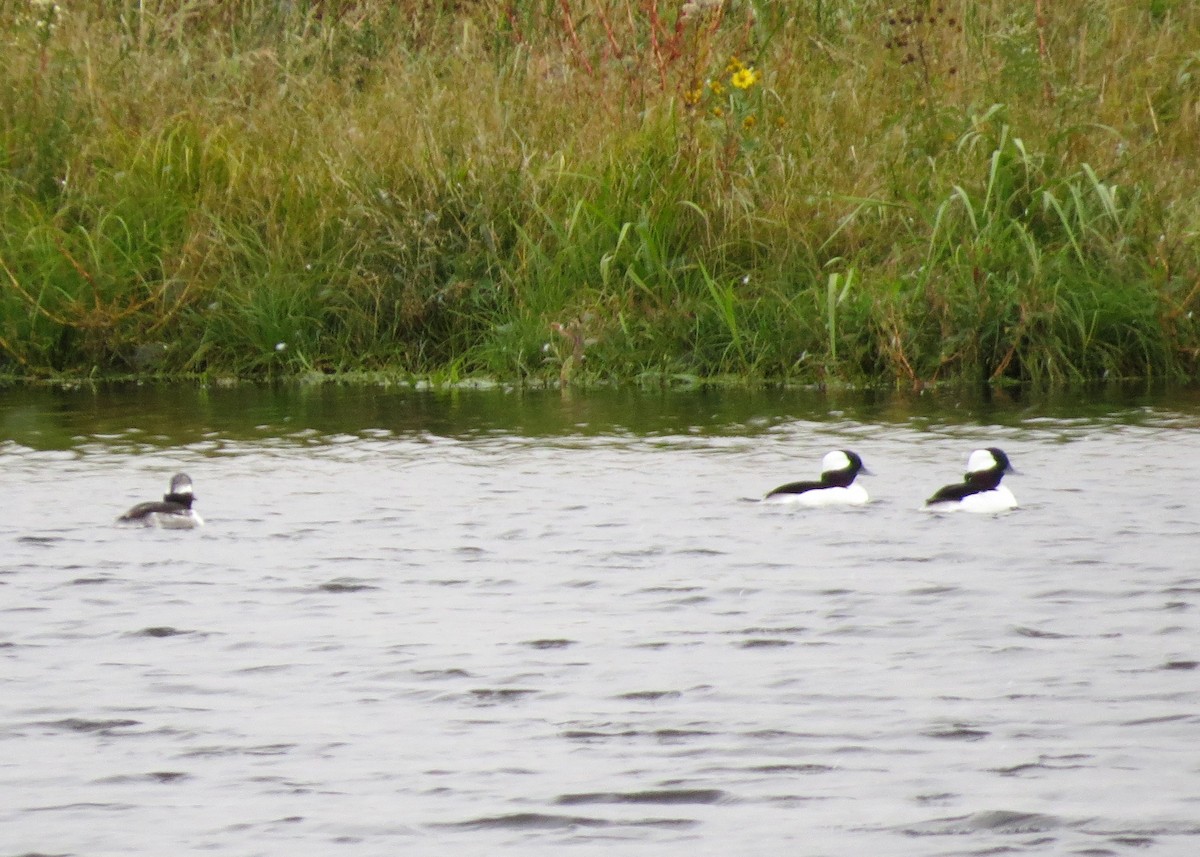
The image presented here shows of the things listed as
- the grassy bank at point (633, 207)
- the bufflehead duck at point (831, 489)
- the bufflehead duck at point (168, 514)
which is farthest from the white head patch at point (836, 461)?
the grassy bank at point (633, 207)

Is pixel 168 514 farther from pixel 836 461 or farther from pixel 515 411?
pixel 515 411

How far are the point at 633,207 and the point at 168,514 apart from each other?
5813mm

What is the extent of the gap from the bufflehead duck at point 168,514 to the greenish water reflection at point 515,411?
8.39 ft

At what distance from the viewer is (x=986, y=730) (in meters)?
5.23

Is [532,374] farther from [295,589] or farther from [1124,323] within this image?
[295,589]

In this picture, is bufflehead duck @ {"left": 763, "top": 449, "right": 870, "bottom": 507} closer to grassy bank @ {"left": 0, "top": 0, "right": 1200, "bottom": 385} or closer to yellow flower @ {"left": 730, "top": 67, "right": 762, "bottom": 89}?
grassy bank @ {"left": 0, "top": 0, "right": 1200, "bottom": 385}

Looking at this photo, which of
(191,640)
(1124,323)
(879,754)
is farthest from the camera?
(1124,323)

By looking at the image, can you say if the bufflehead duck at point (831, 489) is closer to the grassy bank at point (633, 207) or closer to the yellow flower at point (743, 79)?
the grassy bank at point (633, 207)

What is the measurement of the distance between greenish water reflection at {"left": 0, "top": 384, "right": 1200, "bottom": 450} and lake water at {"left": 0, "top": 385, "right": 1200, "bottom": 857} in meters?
0.31

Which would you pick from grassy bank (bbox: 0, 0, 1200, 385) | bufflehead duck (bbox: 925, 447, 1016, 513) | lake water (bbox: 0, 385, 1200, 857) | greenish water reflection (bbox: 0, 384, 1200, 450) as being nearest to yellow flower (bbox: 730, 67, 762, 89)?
grassy bank (bbox: 0, 0, 1200, 385)

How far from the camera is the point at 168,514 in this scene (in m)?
8.13

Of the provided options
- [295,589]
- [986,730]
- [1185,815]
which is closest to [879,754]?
[986,730]

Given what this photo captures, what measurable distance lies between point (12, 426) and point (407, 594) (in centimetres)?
509

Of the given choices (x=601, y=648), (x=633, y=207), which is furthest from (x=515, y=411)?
(x=601, y=648)
